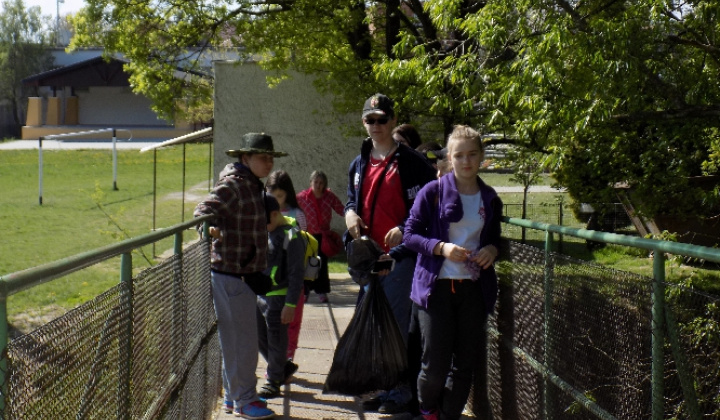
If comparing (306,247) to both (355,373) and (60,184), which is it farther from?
(60,184)

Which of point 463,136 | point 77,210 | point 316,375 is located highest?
point 463,136

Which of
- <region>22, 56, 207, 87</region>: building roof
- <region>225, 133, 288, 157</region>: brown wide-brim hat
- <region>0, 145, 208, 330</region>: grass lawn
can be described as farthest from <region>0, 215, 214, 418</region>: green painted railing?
<region>22, 56, 207, 87</region>: building roof

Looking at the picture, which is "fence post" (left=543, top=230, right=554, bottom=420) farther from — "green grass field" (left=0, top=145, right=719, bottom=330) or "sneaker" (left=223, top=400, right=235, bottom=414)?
"sneaker" (left=223, top=400, right=235, bottom=414)

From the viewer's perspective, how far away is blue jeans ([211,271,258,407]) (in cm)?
569

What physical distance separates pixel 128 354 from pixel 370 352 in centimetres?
239

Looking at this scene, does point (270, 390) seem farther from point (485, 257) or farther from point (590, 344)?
point (590, 344)

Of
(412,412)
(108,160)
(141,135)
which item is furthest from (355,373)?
(141,135)

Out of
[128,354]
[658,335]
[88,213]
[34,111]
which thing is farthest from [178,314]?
[34,111]

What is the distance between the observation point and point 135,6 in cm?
1659

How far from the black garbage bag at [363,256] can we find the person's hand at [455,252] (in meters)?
0.85

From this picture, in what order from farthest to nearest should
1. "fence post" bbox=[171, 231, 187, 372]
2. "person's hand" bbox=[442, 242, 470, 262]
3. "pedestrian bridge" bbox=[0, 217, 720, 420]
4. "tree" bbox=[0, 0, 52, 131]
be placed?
"tree" bbox=[0, 0, 52, 131], "person's hand" bbox=[442, 242, 470, 262], "fence post" bbox=[171, 231, 187, 372], "pedestrian bridge" bbox=[0, 217, 720, 420]

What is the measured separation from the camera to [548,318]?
14.8 ft

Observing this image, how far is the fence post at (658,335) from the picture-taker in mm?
3180

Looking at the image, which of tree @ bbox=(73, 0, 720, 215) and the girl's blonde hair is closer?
the girl's blonde hair
